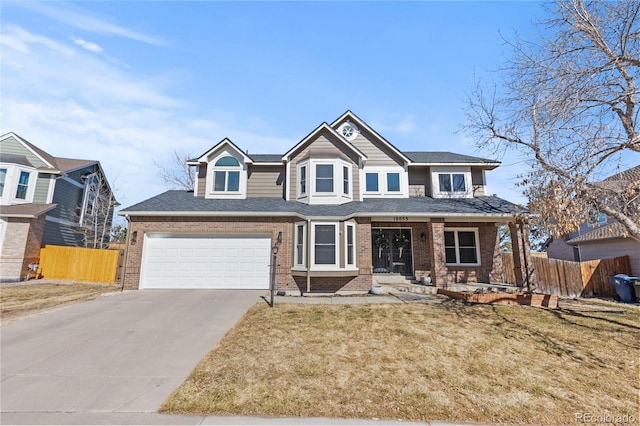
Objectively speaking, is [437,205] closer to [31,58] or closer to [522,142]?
[522,142]

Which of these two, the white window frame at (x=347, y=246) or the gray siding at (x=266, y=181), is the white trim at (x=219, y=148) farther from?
the white window frame at (x=347, y=246)

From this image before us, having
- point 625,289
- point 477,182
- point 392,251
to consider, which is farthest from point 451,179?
point 625,289

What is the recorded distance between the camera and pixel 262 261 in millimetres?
12477

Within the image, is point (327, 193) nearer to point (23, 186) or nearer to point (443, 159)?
point (443, 159)

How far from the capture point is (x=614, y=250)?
54.6 ft

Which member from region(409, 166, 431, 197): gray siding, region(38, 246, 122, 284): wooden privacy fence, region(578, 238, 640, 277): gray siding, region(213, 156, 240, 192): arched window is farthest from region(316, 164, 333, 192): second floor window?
region(578, 238, 640, 277): gray siding

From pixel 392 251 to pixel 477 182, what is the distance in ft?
21.9

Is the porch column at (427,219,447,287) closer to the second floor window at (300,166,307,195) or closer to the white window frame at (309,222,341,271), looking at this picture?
the white window frame at (309,222,341,271)

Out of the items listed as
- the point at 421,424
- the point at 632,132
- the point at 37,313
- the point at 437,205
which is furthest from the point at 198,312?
the point at 632,132

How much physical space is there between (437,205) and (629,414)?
33.9 feet

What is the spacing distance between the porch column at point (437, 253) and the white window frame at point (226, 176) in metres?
9.65

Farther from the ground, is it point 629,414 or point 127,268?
point 127,268

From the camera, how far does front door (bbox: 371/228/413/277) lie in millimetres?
14148

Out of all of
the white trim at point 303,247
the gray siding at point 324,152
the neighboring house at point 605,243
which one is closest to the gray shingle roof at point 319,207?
the white trim at point 303,247
